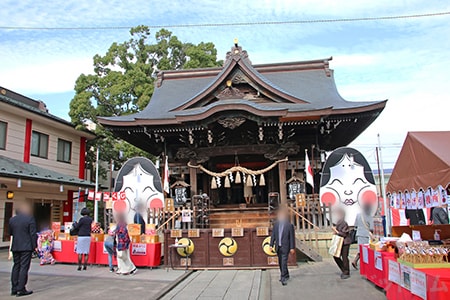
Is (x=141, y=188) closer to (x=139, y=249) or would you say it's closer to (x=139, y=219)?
(x=139, y=219)

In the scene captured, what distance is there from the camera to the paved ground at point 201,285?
23.2ft

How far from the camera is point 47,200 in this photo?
18.7 meters

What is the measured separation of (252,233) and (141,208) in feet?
13.4

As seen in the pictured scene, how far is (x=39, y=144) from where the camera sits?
18844 mm

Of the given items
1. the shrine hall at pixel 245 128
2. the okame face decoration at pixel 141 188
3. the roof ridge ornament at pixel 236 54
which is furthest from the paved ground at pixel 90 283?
the roof ridge ornament at pixel 236 54

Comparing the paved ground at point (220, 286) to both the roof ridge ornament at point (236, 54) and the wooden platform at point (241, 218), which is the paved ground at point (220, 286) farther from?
the roof ridge ornament at point (236, 54)

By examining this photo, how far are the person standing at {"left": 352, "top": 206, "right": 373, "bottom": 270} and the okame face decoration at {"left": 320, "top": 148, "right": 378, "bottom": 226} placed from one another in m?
0.79

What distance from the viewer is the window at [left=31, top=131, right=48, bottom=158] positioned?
60.4 feet

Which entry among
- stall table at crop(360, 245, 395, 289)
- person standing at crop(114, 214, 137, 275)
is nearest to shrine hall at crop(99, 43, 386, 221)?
person standing at crop(114, 214, 137, 275)

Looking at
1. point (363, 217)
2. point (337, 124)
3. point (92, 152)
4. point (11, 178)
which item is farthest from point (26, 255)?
point (92, 152)

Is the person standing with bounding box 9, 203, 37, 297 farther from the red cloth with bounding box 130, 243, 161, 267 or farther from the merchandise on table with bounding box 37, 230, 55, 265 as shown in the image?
the merchandise on table with bounding box 37, 230, 55, 265

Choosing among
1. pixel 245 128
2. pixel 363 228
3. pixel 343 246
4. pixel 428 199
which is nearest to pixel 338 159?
pixel 363 228

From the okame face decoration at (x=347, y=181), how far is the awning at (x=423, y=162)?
3999mm

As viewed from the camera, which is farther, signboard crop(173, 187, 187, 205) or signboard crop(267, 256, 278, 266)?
signboard crop(173, 187, 187, 205)
